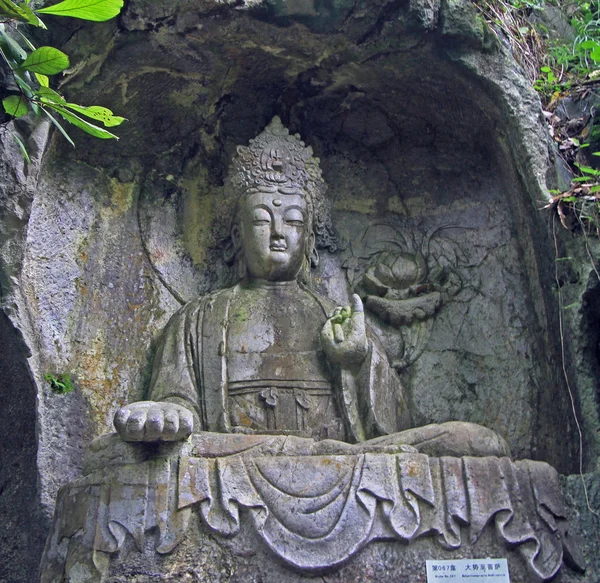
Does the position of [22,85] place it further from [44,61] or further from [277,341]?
[277,341]

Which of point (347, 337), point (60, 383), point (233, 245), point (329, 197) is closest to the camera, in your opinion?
point (60, 383)

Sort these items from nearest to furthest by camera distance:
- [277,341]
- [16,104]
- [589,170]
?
[16,104]
[589,170]
[277,341]

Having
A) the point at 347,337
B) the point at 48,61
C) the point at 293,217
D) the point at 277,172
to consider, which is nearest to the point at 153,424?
the point at 347,337

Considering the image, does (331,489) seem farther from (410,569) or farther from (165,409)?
(165,409)

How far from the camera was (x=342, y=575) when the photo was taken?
168 inches

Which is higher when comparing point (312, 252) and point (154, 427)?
point (312, 252)

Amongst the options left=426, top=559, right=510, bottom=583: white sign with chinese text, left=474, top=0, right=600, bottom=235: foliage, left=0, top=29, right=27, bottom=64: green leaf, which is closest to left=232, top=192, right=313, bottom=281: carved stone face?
left=474, top=0, right=600, bottom=235: foliage

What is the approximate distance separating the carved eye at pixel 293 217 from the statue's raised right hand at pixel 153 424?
68.5 inches

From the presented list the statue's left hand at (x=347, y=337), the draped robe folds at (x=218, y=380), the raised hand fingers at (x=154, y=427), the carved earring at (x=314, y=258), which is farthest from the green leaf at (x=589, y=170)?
the raised hand fingers at (x=154, y=427)

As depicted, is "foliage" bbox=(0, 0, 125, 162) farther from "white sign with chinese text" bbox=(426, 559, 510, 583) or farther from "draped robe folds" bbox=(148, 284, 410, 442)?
"white sign with chinese text" bbox=(426, 559, 510, 583)

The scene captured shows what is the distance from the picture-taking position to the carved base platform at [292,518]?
4.29m

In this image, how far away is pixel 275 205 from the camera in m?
5.89

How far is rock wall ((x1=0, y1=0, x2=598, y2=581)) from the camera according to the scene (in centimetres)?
538

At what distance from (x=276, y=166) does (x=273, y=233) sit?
16.3 inches
